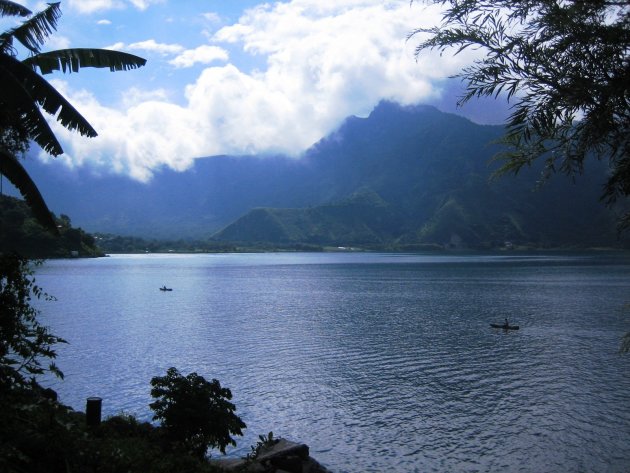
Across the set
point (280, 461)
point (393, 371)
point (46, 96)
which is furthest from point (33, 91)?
point (393, 371)

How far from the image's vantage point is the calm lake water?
22984 mm

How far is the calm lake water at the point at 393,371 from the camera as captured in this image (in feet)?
75.4

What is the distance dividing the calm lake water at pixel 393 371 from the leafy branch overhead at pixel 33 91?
1515 cm

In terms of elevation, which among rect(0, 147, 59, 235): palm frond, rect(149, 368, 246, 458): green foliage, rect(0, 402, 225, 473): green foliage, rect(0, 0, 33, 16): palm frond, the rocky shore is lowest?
the rocky shore

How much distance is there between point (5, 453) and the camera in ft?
26.2

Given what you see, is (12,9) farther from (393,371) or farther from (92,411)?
(393,371)

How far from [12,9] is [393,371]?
105ft

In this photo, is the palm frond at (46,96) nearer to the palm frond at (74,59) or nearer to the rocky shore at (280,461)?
the palm frond at (74,59)

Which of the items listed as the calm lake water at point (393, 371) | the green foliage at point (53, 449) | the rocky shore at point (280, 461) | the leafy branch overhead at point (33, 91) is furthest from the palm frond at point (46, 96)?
the calm lake water at point (393, 371)

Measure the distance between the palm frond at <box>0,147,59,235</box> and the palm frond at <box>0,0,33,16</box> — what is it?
14.8 feet

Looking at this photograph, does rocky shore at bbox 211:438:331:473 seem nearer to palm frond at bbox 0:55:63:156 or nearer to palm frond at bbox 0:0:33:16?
palm frond at bbox 0:55:63:156

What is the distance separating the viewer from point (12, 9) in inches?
604

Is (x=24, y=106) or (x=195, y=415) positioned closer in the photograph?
(x=24, y=106)

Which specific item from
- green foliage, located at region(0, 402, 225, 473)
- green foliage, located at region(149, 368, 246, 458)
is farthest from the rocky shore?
green foliage, located at region(0, 402, 225, 473)
